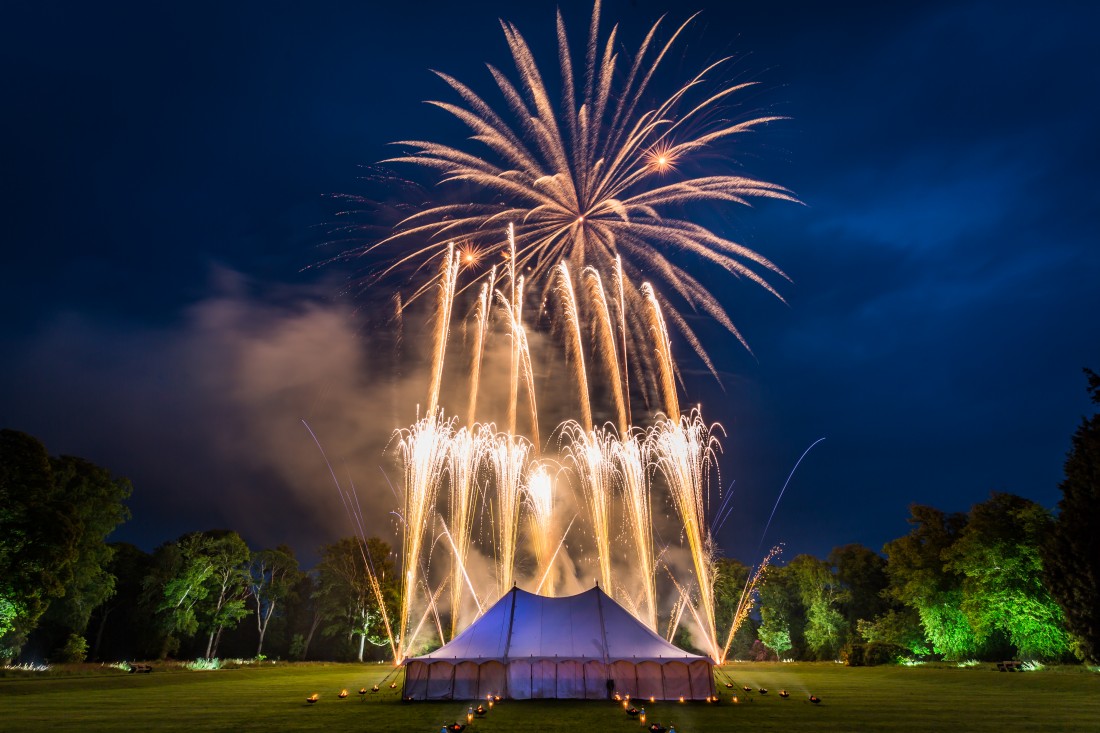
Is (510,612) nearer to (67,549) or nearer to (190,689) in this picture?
(190,689)

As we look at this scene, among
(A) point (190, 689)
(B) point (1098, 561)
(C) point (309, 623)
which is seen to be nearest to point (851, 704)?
(B) point (1098, 561)

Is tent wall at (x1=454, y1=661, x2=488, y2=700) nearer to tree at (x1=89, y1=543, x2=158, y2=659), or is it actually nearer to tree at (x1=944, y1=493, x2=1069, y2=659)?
tree at (x1=944, y1=493, x2=1069, y2=659)

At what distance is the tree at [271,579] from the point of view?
58156 millimetres

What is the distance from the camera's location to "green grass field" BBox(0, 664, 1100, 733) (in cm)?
1711

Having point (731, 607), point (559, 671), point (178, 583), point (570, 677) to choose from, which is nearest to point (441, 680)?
point (559, 671)

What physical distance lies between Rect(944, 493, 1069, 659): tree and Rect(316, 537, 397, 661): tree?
2076 inches

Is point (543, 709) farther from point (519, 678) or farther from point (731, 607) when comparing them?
point (731, 607)

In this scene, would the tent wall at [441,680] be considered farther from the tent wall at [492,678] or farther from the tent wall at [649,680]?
the tent wall at [649,680]

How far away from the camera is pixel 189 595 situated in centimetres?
4938

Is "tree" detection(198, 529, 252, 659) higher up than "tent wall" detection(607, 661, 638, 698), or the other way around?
"tree" detection(198, 529, 252, 659)

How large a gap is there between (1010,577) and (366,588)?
189 ft

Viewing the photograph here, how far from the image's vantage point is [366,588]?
6725 cm

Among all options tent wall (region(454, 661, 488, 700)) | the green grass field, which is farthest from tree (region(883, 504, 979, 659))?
tent wall (region(454, 661, 488, 700))

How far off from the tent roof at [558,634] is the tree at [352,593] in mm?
44684
